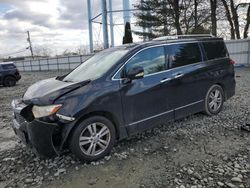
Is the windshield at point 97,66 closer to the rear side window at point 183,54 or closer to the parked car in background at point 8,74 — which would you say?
the rear side window at point 183,54

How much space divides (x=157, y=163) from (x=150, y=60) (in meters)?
1.84

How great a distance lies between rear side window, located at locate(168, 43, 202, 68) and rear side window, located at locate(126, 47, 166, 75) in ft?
0.77

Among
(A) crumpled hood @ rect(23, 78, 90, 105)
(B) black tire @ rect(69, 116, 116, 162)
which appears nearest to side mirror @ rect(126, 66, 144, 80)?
(A) crumpled hood @ rect(23, 78, 90, 105)

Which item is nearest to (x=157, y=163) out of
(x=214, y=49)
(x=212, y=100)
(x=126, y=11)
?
(x=212, y=100)

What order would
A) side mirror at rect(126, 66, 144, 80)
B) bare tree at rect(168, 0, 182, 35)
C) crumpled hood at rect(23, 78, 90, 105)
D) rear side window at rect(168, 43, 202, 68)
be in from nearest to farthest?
1. crumpled hood at rect(23, 78, 90, 105)
2. side mirror at rect(126, 66, 144, 80)
3. rear side window at rect(168, 43, 202, 68)
4. bare tree at rect(168, 0, 182, 35)

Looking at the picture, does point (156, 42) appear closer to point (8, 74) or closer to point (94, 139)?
point (94, 139)

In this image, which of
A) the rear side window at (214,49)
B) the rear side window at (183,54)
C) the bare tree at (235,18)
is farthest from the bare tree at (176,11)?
the rear side window at (183,54)

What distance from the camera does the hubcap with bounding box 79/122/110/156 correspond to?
391 centimetres

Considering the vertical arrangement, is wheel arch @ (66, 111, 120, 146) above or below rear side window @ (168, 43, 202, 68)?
below

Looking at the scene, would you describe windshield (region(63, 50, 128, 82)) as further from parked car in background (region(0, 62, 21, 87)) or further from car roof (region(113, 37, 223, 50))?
parked car in background (region(0, 62, 21, 87))

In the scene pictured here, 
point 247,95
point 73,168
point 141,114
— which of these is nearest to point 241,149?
point 141,114

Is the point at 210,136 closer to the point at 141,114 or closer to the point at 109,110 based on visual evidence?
the point at 141,114

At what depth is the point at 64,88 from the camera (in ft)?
12.9

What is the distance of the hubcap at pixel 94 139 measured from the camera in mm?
3914
